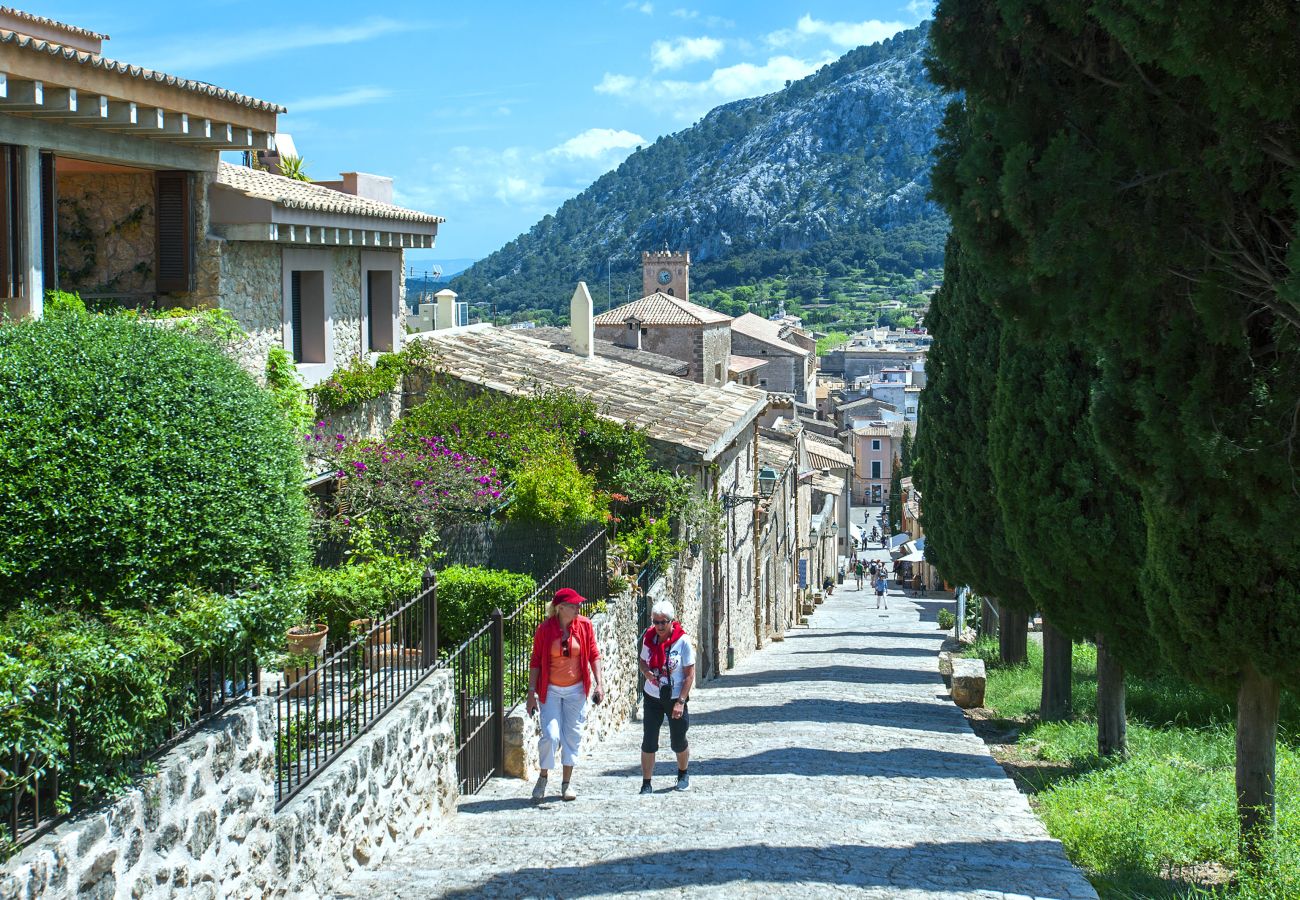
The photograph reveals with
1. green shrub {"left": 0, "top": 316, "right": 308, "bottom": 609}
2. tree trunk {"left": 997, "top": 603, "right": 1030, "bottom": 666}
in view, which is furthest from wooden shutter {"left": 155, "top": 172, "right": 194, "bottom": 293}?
tree trunk {"left": 997, "top": 603, "right": 1030, "bottom": 666}

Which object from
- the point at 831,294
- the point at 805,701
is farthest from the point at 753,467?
the point at 831,294

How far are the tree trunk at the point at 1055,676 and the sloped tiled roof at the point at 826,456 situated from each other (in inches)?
1623

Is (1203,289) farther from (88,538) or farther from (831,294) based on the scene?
(831,294)

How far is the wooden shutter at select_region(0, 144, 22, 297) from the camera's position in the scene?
9938mm

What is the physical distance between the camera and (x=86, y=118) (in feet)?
33.8

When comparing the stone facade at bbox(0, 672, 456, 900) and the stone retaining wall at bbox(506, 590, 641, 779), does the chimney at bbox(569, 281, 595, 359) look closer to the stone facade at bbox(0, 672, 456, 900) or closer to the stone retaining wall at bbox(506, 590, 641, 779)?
the stone retaining wall at bbox(506, 590, 641, 779)

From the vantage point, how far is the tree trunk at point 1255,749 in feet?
25.2

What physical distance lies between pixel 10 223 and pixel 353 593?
162 inches

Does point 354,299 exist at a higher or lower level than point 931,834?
higher

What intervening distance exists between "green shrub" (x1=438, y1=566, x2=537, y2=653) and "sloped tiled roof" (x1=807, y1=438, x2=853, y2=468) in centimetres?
4451

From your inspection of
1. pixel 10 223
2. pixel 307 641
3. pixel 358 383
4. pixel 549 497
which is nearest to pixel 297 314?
pixel 358 383

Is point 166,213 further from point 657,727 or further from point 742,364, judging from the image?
point 742,364

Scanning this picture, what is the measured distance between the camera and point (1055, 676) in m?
13.7

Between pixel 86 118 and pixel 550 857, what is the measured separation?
24.3 feet
